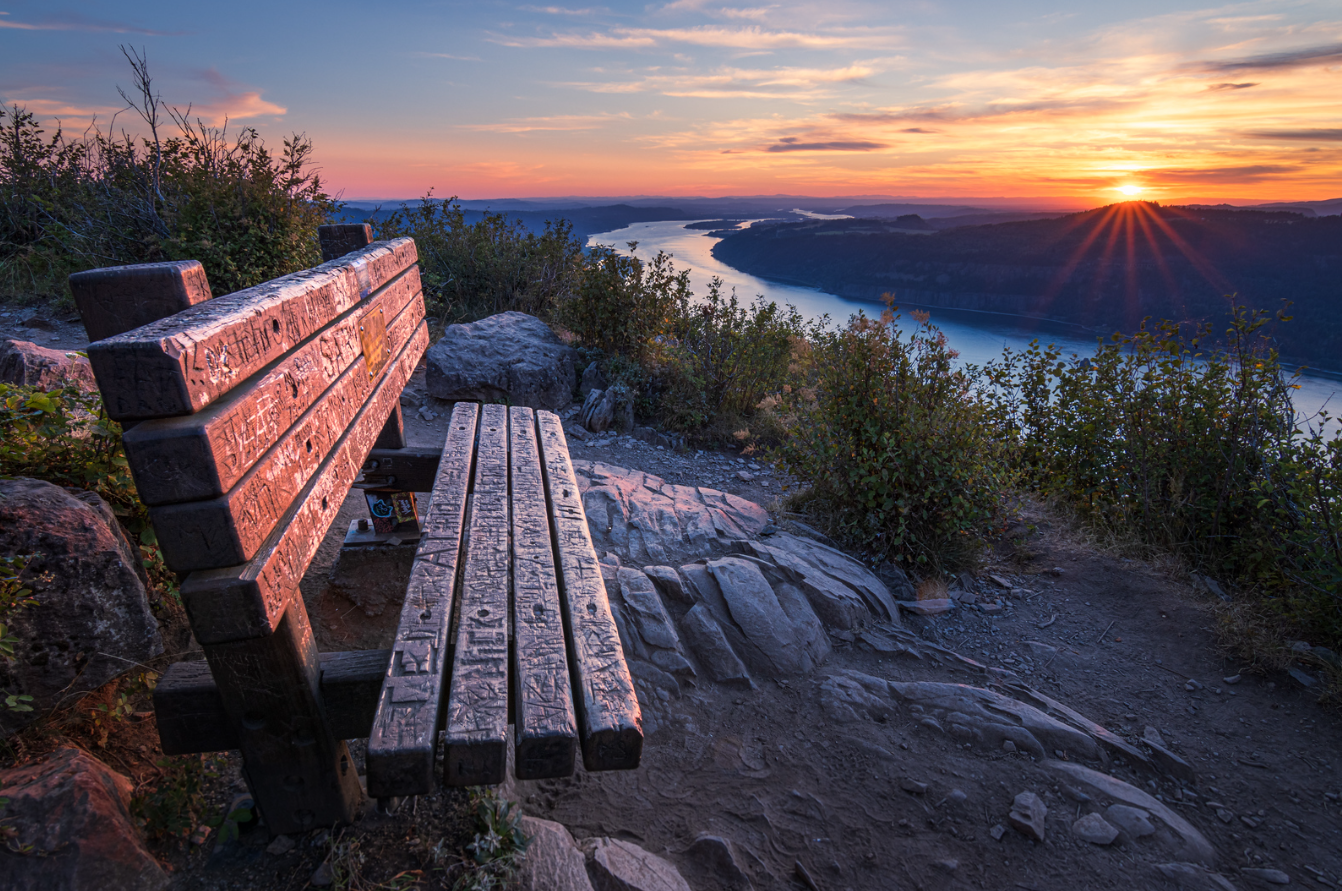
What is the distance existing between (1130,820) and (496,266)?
9.72 meters

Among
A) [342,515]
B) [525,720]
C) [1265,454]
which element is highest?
[525,720]

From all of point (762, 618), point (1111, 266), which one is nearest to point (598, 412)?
point (762, 618)

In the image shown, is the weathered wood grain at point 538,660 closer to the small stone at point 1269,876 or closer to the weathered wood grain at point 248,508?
the weathered wood grain at point 248,508

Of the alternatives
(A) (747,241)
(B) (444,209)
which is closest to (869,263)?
(A) (747,241)

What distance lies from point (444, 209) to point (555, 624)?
10.5 m

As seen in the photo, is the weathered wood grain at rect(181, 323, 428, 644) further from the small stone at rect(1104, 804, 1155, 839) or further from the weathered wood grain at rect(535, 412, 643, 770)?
the small stone at rect(1104, 804, 1155, 839)

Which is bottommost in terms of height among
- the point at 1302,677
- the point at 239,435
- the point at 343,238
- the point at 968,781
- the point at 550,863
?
the point at 1302,677

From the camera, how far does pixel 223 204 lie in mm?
6781

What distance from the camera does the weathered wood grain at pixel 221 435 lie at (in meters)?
1.23

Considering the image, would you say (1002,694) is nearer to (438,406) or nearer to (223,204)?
(438,406)

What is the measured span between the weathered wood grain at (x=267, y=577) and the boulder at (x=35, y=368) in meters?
3.13

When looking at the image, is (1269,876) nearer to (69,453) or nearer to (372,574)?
(372,574)

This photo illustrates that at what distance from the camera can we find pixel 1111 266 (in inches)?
661

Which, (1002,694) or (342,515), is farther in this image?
(342,515)
